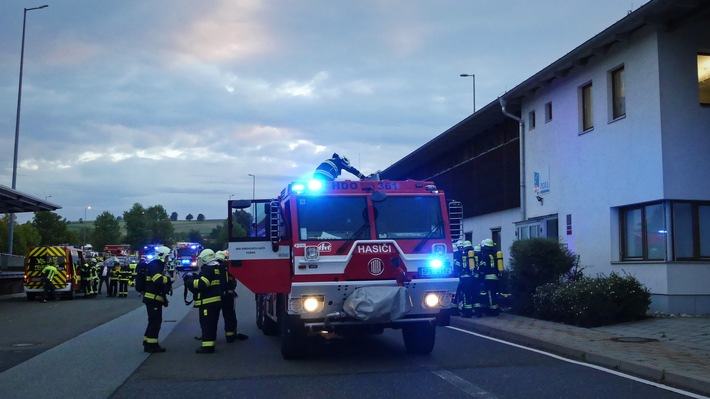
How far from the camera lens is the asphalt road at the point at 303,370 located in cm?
760

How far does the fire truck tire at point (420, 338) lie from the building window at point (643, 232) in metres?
7.14

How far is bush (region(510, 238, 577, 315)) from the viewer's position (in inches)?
608

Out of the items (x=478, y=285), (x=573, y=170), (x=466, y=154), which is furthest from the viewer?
(x=466, y=154)

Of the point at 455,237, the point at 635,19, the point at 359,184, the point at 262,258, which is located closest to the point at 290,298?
the point at 262,258

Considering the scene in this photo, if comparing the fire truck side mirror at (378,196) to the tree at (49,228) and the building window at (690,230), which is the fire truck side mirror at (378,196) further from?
the tree at (49,228)

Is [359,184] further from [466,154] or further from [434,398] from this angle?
[466,154]

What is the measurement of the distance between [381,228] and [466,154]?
1962 cm

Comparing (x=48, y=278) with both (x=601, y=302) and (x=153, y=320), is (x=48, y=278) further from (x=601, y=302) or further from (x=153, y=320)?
(x=601, y=302)

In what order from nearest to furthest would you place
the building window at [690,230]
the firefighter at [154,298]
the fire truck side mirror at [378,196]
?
the fire truck side mirror at [378,196]
the firefighter at [154,298]
the building window at [690,230]

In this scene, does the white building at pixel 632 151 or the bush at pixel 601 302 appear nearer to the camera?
the bush at pixel 601 302

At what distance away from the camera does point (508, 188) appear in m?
23.2

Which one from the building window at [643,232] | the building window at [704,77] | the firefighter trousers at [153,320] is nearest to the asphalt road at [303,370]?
the firefighter trousers at [153,320]

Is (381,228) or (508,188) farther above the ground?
(508,188)

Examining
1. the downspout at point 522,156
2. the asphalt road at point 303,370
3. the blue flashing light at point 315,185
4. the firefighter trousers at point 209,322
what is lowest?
the asphalt road at point 303,370
